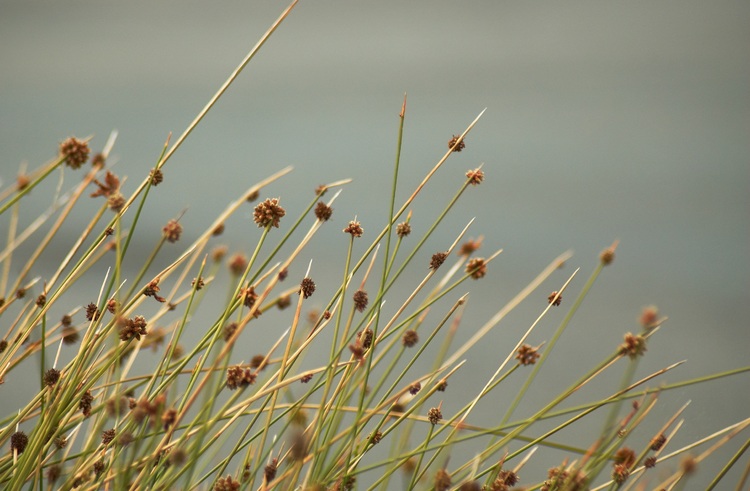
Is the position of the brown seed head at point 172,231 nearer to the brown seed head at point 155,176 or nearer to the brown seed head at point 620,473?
the brown seed head at point 155,176

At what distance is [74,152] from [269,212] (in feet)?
0.31

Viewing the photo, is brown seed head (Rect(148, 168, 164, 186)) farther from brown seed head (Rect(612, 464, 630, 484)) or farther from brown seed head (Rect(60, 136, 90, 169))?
brown seed head (Rect(612, 464, 630, 484))

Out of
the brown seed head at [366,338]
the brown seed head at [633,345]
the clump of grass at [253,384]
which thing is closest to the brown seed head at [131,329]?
the clump of grass at [253,384]

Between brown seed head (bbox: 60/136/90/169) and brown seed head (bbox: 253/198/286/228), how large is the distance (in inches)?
3.4

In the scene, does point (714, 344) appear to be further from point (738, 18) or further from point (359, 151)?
point (359, 151)

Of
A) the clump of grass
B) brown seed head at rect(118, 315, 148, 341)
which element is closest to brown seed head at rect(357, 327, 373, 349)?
the clump of grass

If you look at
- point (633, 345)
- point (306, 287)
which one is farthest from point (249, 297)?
point (633, 345)

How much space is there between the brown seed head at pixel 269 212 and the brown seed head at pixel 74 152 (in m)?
0.09

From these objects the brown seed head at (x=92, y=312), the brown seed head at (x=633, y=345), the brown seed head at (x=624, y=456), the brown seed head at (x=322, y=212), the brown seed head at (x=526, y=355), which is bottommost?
the brown seed head at (x=92, y=312)

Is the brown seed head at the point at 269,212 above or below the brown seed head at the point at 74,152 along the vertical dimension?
above

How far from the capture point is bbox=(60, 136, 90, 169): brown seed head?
1.06 feet

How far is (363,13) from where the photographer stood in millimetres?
1054

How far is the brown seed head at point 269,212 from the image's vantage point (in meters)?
0.37

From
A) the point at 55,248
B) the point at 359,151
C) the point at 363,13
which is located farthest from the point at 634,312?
the point at 55,248
